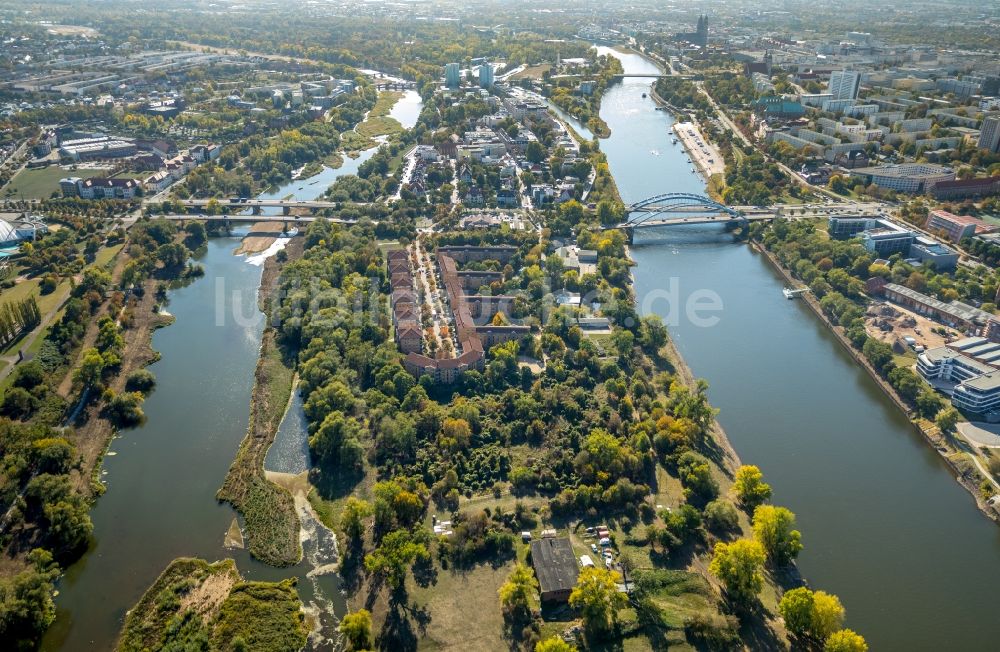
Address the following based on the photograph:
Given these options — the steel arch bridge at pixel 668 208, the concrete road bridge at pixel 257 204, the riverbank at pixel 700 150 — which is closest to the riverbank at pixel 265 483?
the concrete road bridge at pixel 257 204

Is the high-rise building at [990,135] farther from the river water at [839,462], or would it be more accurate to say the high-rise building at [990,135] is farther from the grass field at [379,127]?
the grass field at [379,127]

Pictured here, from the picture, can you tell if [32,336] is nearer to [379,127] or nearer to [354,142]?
[354,142]

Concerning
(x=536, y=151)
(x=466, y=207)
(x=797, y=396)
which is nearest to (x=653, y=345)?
(x=797, y=396)

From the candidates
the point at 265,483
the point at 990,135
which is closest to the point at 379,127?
the point at 265,483

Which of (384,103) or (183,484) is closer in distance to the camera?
(183,484)

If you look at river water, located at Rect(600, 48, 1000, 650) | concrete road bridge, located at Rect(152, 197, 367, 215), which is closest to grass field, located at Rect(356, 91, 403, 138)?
concrete road bridge, located at Rect(152, 197, 367, 215)

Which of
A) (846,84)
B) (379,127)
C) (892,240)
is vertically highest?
(846,84)
